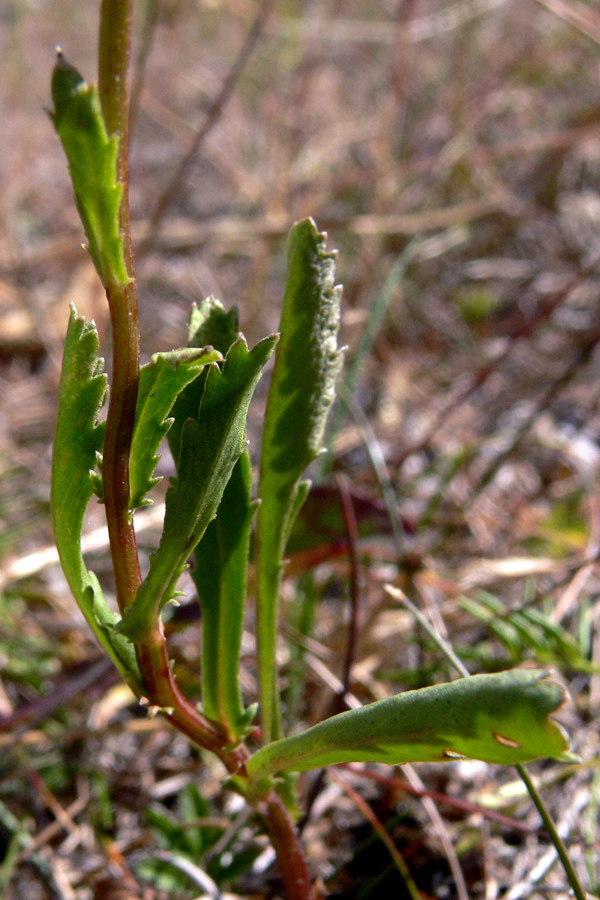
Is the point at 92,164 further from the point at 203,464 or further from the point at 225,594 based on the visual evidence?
the point at 225,594

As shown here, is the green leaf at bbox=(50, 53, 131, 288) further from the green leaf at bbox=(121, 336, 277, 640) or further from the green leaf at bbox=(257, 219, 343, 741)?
the green leaf at bbox=(257, 219, 343, 741)

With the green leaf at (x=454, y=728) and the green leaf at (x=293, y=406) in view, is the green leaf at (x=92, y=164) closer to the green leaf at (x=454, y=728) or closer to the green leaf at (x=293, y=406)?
the green leaf at (x=293, y=406)

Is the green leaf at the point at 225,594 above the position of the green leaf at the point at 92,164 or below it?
below

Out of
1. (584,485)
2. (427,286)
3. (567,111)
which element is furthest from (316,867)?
(567,111)

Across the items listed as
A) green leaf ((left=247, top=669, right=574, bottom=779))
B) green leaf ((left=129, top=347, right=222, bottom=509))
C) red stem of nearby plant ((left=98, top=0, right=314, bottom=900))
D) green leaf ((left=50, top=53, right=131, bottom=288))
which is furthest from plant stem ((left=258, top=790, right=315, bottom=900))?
green leaf ((left=50, top=53, right=131, bottom=288))

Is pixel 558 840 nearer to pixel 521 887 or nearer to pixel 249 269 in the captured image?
pixel 521 887

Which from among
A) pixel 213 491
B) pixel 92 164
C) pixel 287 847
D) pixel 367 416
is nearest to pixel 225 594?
pixel 213 491

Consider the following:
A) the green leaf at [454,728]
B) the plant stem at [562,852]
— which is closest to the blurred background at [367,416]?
the plant stem at [562,852]
